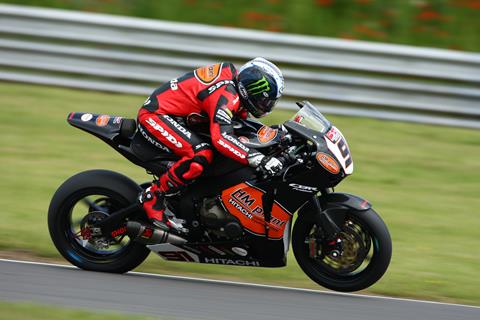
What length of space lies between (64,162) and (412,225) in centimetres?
390

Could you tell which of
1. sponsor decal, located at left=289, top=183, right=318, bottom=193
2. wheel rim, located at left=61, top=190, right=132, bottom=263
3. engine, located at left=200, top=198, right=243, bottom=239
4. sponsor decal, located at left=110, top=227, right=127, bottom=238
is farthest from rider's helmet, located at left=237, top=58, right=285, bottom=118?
sponsor decal, located at left=110, top=227, right=127, bottom=238

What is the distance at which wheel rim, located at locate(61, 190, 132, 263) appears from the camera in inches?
285

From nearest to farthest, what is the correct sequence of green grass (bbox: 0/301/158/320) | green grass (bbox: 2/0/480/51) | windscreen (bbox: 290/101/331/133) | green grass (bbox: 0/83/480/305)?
green grass (bbox: 0/301/158/320) < windscreen (bbox: 290/101/331/133) < green grass (bbox: 0/83/480/305) < green grass (bbox: 2/0/480/51)

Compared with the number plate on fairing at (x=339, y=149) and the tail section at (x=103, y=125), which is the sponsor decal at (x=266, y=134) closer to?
the number plate on fairing at (x=339, y=149)

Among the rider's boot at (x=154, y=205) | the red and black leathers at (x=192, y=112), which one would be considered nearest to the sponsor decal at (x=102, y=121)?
the red and black leathers at (x=192, y=112)

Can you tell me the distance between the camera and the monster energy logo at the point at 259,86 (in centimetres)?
686

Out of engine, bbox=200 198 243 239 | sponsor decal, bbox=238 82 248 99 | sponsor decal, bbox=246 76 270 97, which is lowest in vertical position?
engine, bbox=200 198 243 239

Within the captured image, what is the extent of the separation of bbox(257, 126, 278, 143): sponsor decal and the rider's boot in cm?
85

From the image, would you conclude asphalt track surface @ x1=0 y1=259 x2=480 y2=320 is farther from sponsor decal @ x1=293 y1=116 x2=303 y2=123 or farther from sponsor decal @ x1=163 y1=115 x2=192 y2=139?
sponsor decal @ x1=293 y1=116 x2=303 y2=123

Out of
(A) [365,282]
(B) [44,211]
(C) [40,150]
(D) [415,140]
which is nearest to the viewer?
(A) [365,282]

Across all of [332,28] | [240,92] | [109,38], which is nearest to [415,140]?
[332,28]

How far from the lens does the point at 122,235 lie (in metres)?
7.27

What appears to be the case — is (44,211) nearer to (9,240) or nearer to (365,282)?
(9,240)

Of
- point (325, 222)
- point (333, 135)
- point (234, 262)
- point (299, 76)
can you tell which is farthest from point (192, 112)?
point (299, 76)
